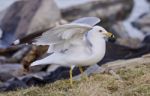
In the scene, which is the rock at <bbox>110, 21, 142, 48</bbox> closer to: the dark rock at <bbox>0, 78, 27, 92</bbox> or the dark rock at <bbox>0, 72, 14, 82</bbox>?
the dark rock at <bbox>0, 72, 14, 82</bbox>

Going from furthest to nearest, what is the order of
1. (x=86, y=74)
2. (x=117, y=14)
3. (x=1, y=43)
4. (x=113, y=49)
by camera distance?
(x=117, y=14) < (x=1, y=43) < (x=113, y=49) < (x=86, y=74)

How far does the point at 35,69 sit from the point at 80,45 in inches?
171

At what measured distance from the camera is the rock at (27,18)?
53.7ft

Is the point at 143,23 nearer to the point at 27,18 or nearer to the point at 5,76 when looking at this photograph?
the point at 27,18

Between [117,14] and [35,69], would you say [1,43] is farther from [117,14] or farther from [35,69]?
[117,14]

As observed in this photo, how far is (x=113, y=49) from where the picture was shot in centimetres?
1052

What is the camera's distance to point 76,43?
7000 mm

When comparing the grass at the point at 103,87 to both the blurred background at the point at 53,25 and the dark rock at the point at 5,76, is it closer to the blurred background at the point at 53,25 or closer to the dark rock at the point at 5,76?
the blurred background at the point at 53,25

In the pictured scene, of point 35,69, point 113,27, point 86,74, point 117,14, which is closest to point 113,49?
point 35,69

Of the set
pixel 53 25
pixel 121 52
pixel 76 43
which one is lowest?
pixel 53 25

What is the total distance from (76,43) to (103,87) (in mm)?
819

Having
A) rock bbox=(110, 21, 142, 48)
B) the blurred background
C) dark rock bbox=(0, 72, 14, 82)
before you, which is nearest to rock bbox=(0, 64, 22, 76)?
the blurred background

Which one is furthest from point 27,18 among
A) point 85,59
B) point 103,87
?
point 103,87

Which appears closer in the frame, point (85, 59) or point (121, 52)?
point (85, 59)
